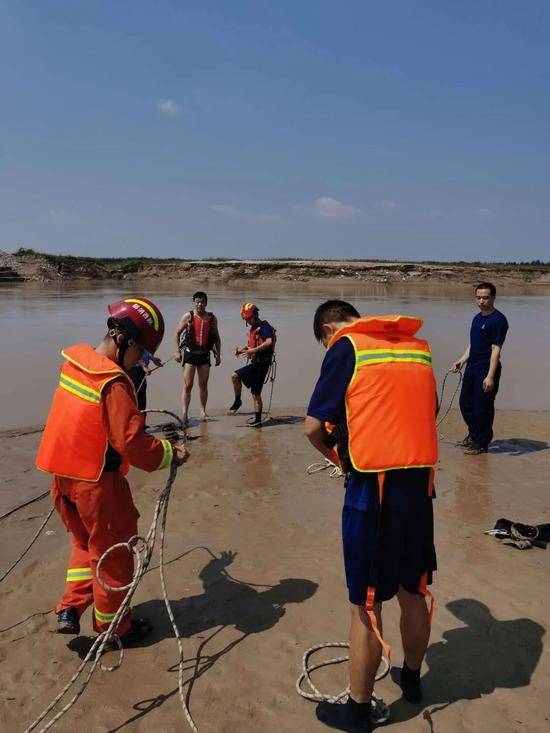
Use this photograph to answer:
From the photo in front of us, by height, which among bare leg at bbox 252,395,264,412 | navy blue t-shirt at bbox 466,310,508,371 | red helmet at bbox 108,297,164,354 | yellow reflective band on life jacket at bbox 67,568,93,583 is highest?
red helmet at bbox 108,297,164,354

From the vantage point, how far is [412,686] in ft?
9.94

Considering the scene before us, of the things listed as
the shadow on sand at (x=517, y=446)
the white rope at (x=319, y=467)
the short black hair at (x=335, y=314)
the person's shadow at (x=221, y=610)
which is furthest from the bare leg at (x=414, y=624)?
the shadow on sand at (x=517, y=446)

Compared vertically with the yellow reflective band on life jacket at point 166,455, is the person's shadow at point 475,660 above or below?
below

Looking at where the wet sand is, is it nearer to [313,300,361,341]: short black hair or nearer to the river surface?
[313,300,361,341]: short black hair

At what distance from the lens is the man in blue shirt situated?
283 inches

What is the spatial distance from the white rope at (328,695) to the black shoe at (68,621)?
1.34m

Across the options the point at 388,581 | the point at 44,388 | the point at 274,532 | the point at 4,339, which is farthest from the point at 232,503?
the point at 4,339

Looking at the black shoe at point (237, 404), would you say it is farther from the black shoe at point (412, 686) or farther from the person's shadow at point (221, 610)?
the black shoe at point (412, 686)

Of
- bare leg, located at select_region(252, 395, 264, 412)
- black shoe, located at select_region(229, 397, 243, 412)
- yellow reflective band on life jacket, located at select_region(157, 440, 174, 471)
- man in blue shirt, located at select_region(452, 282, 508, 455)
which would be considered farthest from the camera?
black shoe, located at select_region(229, 397, 243, 412)

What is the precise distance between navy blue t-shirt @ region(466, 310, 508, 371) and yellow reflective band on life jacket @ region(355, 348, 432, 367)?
4.96 meters

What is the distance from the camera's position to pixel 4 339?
15602mm

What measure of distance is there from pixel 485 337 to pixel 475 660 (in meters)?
4.79

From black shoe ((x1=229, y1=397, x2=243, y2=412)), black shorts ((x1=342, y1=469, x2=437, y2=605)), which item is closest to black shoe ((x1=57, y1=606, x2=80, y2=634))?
black shorts ((x1=342, y1=469, x2=437, y2=605))

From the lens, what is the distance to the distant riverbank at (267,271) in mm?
53250
